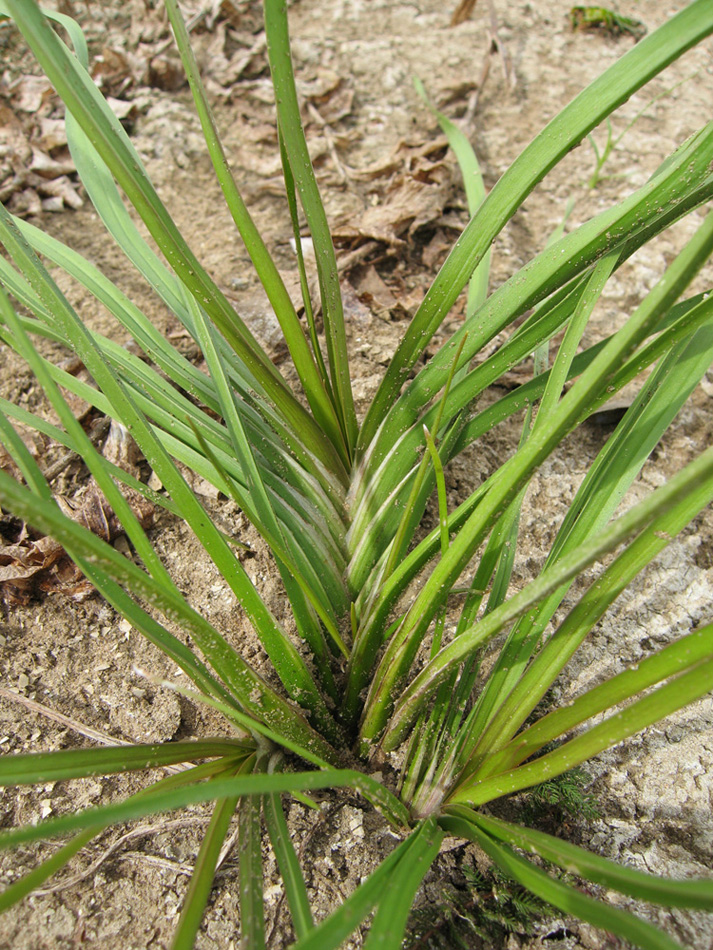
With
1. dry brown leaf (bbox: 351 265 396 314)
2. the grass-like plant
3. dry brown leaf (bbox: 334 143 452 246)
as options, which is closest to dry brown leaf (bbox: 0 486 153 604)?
the grass-like plant

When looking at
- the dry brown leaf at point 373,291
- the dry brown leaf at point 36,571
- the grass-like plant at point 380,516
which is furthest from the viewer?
the dry brown leaf at point 373,291

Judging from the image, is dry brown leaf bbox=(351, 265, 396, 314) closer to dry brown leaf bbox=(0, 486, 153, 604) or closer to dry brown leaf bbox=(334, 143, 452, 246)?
dry brown leaf bbox=(334, 143, 452, 246)

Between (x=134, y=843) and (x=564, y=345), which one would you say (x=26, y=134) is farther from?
(x=134, y=843)

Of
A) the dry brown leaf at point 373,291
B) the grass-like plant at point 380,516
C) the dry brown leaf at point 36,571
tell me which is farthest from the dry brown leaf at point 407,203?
the dry brown leaf at point 36,571

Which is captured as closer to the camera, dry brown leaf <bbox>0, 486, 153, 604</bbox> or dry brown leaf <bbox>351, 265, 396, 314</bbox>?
dry brown leaf <bbox>0, 486, 153, 604</bbox>

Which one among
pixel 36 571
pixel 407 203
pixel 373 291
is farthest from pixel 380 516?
pixel 407 203

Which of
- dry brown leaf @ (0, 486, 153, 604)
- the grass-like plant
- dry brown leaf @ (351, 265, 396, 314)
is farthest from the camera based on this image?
dry brown leaf @ (351, 265, 396, 314)

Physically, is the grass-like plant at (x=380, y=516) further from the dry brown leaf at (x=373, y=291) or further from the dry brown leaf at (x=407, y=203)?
the dry brown leaf at (x=407, y=203)

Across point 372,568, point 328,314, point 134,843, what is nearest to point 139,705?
point 134,843
